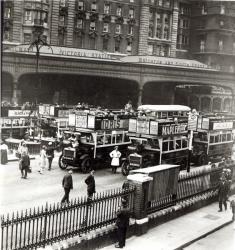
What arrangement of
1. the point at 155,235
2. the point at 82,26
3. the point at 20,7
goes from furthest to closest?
the point at 82,26 → the point at 20,7 → the point at 155,235

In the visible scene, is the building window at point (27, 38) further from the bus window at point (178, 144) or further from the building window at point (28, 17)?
the bus window at point (178, 144)

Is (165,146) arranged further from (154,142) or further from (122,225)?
(122,225)

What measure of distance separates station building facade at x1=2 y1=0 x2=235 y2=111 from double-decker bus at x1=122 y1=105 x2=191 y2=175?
19.1m

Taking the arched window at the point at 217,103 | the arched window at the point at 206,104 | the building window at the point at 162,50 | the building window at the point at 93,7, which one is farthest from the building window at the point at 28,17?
the arched window at the point at 217,103

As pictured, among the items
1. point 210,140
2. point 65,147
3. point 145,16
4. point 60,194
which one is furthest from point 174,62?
point 60,194

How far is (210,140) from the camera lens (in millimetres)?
22391

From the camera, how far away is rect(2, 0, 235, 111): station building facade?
44.3m

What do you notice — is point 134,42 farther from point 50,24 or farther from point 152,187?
point 152,187

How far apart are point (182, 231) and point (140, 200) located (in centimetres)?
167

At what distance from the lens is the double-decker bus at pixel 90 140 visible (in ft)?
60.7

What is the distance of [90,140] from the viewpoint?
19281 millimetres

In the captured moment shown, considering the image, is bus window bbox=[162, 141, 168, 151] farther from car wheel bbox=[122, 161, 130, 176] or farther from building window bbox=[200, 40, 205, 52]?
building window bbox=[200, 40, 205, 52]

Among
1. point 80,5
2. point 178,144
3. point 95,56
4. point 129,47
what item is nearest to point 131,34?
point 129,47

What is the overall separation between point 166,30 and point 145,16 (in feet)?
25.8
